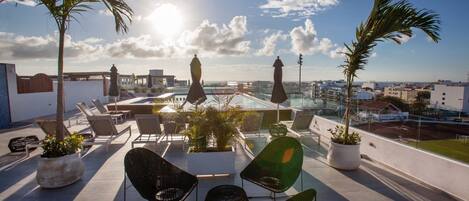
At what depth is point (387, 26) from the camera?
385 centimetres

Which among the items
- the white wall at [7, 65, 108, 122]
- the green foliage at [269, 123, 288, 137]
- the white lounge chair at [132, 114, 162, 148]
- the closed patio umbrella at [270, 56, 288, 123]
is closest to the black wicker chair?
the white lounge chair at [132, 114, 162, 148]

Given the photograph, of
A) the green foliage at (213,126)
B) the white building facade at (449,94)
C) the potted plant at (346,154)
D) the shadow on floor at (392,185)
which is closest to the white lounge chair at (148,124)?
the green foliage at (213,126)

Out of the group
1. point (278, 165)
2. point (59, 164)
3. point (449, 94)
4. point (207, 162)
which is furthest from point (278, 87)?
point (449, 94)

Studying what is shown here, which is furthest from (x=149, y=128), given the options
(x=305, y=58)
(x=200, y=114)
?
(x=305, y=58)

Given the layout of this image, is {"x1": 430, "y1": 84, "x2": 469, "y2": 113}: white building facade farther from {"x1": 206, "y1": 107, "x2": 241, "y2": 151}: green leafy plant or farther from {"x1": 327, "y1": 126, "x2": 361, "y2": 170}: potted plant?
{"x1": 206, "y1": 107, "x2": 241, "y2": 151}: green leafy plant

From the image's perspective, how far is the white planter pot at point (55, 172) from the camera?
336 centimetres

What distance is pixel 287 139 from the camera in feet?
9.92

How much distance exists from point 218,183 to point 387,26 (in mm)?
3718

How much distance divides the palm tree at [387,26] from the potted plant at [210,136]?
2.42 meters

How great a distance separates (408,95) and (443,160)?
8238 cm

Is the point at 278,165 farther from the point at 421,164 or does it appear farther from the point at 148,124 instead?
the point at 148,124

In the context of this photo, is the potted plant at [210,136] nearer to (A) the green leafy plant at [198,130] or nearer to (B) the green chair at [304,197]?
(A) the green leafy plant at [198,130]

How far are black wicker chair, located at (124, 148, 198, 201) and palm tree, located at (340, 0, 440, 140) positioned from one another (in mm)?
3489

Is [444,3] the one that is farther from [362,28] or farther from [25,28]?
[25,28]
